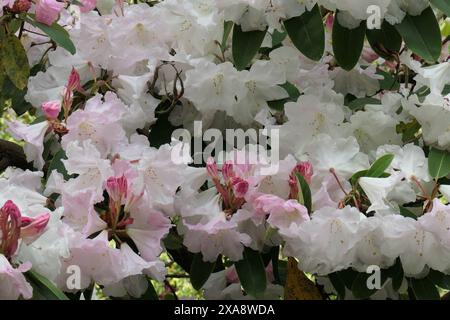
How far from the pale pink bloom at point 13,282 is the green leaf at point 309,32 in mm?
665

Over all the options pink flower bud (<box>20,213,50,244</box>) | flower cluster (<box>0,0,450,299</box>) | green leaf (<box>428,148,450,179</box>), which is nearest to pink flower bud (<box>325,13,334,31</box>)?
flower cluster (<box>0,0,450,299</box>)

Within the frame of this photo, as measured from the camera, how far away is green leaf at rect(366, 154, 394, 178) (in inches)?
51.9

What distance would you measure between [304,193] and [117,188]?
27cm

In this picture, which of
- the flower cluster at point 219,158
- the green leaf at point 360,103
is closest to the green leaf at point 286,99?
the flower cluster at point 219,158

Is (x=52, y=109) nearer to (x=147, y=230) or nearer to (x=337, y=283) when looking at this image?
(x=147, y=230)

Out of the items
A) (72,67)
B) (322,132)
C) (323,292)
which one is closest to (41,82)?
(72,67)

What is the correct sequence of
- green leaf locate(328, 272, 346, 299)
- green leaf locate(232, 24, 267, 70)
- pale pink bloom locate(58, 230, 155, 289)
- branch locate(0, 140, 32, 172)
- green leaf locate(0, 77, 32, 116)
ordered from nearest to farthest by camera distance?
pale pink bloom locate(58, 230, 155, 289) < green leaf locate(328, 272, 346, 299) < green leaf locate(232, 24, 267, 70) < branch locate(0, 140, 32, 172) < green leaf locate(0, 77, 32, 116)

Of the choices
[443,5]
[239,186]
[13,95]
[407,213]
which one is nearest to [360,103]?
[443,5]

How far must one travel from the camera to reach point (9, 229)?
39.1 inches

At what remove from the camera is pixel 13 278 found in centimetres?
96

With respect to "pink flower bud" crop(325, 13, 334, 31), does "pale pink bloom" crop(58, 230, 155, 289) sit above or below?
below

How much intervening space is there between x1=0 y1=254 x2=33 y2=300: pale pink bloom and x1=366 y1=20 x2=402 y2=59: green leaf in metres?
0.82

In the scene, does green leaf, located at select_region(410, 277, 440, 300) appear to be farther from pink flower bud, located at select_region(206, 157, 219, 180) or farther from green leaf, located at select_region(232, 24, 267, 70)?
green leaf, located at select_region(232, 24, 267, 70)

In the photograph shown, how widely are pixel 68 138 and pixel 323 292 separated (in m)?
0.50
